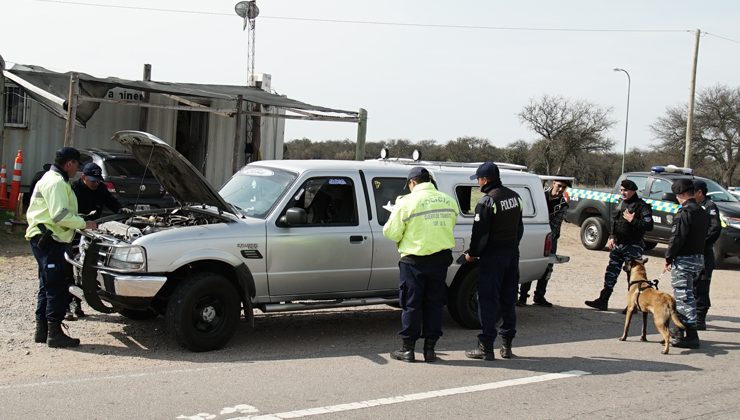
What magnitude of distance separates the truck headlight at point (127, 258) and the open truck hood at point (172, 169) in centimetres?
91

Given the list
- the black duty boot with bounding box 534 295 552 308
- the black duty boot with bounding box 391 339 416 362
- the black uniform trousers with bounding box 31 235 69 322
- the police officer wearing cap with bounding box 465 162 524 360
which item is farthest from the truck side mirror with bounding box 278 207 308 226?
the black duty boot with bounding box 534 295 552 308

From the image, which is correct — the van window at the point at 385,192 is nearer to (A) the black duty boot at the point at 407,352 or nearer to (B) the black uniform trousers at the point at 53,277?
(A) the black duty boot at the point at 407,352

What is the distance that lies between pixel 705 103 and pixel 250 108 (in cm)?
4734

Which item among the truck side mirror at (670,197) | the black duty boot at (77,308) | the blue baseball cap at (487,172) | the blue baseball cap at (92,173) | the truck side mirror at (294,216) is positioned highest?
the blue baseball cap at (487,172)

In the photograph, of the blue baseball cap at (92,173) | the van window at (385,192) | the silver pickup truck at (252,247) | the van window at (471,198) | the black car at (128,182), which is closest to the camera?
the silver pickup truck at (252,247)

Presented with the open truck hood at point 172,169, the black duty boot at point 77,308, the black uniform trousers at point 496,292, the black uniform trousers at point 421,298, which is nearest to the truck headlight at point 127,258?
the open truck hood at point 172,169

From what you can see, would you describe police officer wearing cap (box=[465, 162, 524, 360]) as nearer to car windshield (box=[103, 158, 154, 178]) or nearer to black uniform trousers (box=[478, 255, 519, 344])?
black uniform trousers (box=[478, 255, 519, 344])

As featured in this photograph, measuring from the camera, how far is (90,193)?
27.5ft

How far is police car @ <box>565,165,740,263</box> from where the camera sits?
51.1 ft

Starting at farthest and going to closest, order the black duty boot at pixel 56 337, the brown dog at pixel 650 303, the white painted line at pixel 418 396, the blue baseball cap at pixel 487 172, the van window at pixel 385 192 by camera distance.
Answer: the van window at pixel 385 192 < the brown dog at pixel 650 303 < the blue baseball cap at pixel 487 172 < the black duty boot at pixel 56 337 < the white painted line at pixel 418 396

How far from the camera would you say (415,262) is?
22.6ft

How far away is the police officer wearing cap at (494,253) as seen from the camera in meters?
7.11

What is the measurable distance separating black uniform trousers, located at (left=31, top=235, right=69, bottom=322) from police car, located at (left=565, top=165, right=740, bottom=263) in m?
11.9

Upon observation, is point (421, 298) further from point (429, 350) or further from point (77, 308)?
point (77, 308)
